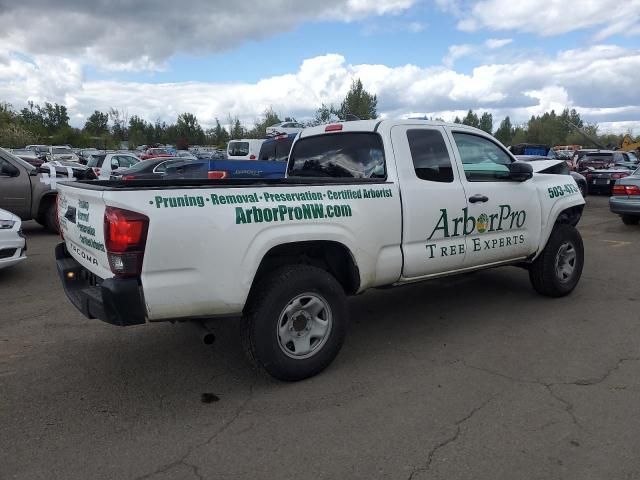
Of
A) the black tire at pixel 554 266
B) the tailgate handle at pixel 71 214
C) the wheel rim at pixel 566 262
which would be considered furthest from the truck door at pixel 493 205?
the tailgate handle at pixel 71 214

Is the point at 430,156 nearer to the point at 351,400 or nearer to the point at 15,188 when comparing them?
the point at 351,400

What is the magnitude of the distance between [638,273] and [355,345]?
4900 mm

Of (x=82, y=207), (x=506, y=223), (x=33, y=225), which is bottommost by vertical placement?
(x=33, y=225)

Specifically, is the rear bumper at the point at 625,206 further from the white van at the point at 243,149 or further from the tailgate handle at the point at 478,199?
the white van at the point at 243,149

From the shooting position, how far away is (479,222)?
15.5 feet

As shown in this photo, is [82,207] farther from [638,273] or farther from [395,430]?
[638,273]

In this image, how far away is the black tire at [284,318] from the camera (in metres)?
3.43

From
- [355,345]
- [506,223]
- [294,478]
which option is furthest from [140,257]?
[506,223]

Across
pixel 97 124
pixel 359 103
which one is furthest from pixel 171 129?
pixel 359 103

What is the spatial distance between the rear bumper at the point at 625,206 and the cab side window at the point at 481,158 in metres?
7.29

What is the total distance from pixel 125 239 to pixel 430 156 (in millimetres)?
2703

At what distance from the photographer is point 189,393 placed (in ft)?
11.8

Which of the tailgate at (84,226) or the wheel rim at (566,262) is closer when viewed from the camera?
the tailgate at (84,226)

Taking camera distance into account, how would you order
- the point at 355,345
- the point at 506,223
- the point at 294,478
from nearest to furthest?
the point at 294,478
the point at 355,345
the point at 506,223
